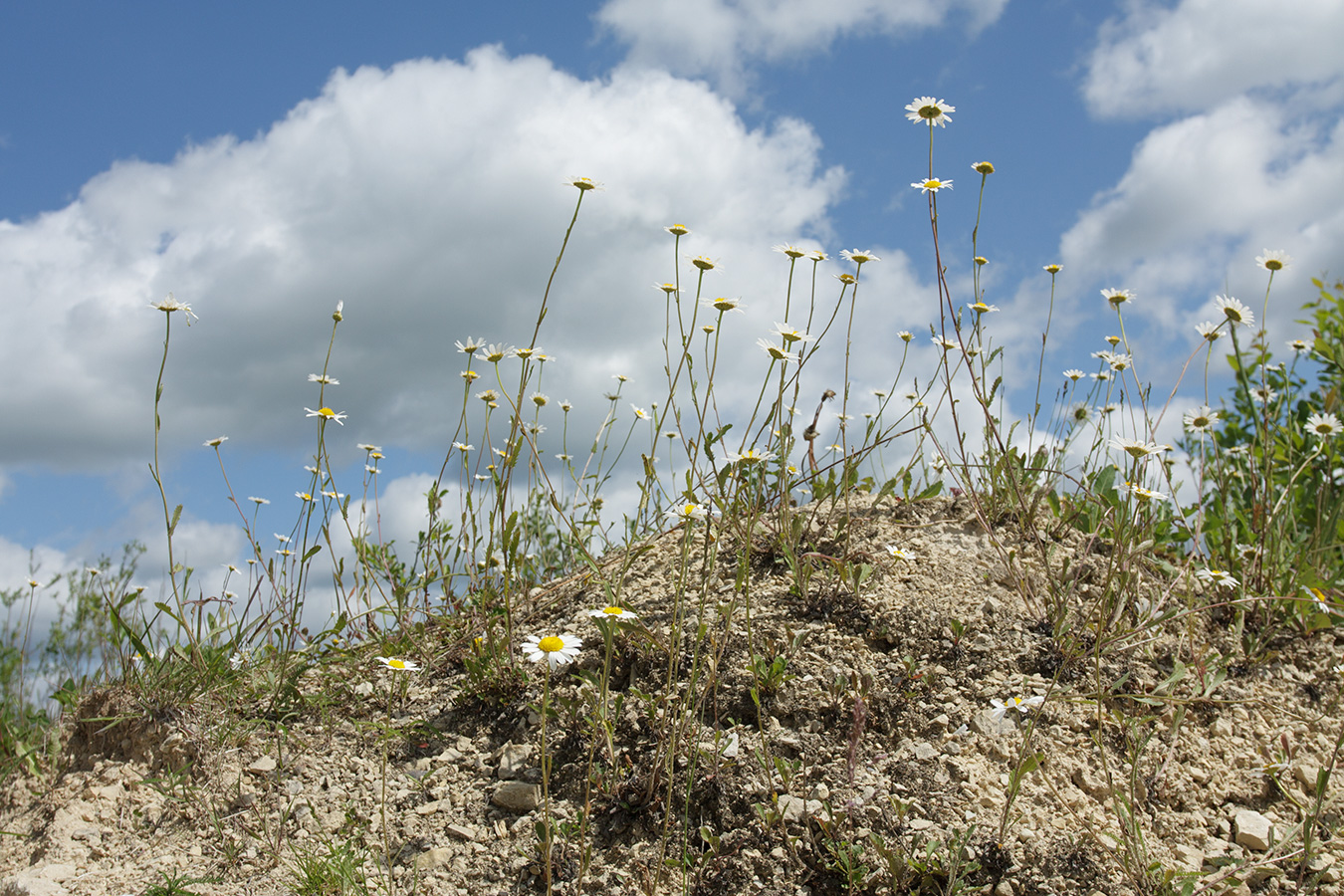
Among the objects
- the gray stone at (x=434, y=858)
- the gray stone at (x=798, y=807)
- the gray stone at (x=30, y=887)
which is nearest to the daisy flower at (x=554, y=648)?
the gray stone at (x=798, y=807)

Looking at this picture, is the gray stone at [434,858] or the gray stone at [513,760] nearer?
the gray stone at [434,858]

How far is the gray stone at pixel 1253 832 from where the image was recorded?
7.47 ft

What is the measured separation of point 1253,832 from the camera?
2.28m

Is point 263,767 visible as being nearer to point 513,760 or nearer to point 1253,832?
point 513,760

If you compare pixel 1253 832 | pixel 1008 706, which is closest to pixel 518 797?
pixel 1008 706

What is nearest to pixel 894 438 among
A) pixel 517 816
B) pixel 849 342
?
pixel 849 342

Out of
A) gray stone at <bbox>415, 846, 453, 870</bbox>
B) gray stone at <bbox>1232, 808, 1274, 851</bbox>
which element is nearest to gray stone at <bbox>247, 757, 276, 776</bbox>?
gray stone at <bbox>415, 846, 453, 870</bbox>

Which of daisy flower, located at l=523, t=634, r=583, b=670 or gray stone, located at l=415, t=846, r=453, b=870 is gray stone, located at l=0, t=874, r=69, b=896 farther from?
daisy flower, located at l=523, t=634, r=583, b=670

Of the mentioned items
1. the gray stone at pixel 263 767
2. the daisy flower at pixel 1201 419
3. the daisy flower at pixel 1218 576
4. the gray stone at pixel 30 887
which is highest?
the daisy flower at pixel 1201 419

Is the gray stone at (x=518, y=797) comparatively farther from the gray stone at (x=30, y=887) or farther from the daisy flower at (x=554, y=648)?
the gray stone at (x=30, y=887)

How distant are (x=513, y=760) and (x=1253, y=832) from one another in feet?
6.82

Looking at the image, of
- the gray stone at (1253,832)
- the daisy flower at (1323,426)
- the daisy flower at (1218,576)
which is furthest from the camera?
the daisy flower at (1323,426)

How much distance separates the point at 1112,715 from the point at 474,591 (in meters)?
2.33

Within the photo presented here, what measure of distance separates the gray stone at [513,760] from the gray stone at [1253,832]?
2003 millimetres
